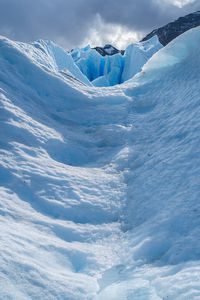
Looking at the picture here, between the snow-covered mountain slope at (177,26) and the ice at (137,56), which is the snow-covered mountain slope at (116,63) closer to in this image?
the ice at (137,56)

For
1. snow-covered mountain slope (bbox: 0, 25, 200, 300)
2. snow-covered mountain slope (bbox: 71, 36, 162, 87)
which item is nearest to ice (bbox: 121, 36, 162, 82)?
snow-covered mountain slope (bbox: 71, 36, 162, 87)

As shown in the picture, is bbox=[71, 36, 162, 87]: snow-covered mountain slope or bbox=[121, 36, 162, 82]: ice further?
bbox=[71, 36, 162, 87]: snow-covered mountain slope

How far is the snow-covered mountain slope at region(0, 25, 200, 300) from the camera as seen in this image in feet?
8.33

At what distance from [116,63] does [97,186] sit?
75.8 ft

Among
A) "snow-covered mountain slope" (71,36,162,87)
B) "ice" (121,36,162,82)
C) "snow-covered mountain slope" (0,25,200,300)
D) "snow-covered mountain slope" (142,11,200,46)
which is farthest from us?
"snow-covered mountain slope" (142,11,200,46)

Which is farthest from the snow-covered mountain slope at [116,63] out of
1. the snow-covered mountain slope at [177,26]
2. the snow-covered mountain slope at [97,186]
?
the snow-covered mountain slope at [177,26]

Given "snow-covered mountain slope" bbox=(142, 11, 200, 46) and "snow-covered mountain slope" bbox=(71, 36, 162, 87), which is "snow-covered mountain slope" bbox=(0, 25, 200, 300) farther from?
"snow-covered mountain slope" bbox=(142, 11, 200, 46)

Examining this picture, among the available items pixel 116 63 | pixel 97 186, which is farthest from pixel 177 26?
pixel 97 186

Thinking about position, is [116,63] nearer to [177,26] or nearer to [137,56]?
[137,56]

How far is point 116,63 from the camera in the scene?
25.6 metres

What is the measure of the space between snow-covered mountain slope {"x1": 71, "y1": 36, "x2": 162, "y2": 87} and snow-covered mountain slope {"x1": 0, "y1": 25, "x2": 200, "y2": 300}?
14222 millimetres

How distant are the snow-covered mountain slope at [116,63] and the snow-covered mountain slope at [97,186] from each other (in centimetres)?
1422

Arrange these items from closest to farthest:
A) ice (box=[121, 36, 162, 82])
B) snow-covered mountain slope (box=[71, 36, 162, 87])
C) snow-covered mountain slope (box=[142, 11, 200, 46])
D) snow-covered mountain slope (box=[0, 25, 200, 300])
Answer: snow-covered mountain slope (box=[0, 25, 200, 300]), ice (box=[121, 36, 162, 82]), snow-covered mountain slope (box=[71, 36, 162, 87]), snow-covered mountain slope (box=[142, 11, 200, 46])

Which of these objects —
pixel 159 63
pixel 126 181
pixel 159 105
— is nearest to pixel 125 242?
pixel 126 181
